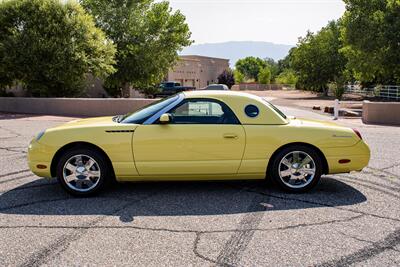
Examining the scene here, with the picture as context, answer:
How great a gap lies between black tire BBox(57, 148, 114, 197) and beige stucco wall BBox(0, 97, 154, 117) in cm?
1274

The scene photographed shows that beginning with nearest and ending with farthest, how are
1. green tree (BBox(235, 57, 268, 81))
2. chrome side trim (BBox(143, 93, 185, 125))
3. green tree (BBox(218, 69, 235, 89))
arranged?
1. chrome side trim (BBox(143, 93, 185, 125))
2. green tree (BBox(218, 69, 235, 89))
3. green tree (BBox(235, 57, 268, 81))

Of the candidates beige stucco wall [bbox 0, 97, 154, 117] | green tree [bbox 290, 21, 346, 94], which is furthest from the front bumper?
green tree [bbox 290, 21, 346, 94]

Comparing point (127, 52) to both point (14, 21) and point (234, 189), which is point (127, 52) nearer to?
point (14, 21)

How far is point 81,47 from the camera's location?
835 inches

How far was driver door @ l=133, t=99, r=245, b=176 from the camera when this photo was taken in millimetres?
5359

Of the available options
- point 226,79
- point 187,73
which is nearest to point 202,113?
point 187,73

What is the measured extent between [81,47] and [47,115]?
185 inches

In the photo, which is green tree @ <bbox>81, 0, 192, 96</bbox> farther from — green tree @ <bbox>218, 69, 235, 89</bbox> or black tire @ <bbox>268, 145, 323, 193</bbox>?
green tree @ <bbox>218, 69, 235, 89</bbox>

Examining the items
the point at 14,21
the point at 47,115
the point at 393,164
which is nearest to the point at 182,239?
the point at 393,164

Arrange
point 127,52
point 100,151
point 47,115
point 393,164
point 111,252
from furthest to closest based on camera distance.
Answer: point 127,52 → point 47,115 → point 393,164 → point 100,151 → point 111,252

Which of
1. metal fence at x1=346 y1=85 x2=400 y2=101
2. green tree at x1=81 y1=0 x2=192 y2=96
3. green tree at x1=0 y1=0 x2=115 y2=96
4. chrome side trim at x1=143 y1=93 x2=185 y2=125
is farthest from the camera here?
metal fence at x1=346 y1=85 x2=400 y2=101

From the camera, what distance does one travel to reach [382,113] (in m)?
16.5

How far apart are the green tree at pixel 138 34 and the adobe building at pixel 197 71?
31717 millimetres

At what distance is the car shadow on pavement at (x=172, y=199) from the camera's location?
4.92 metres
